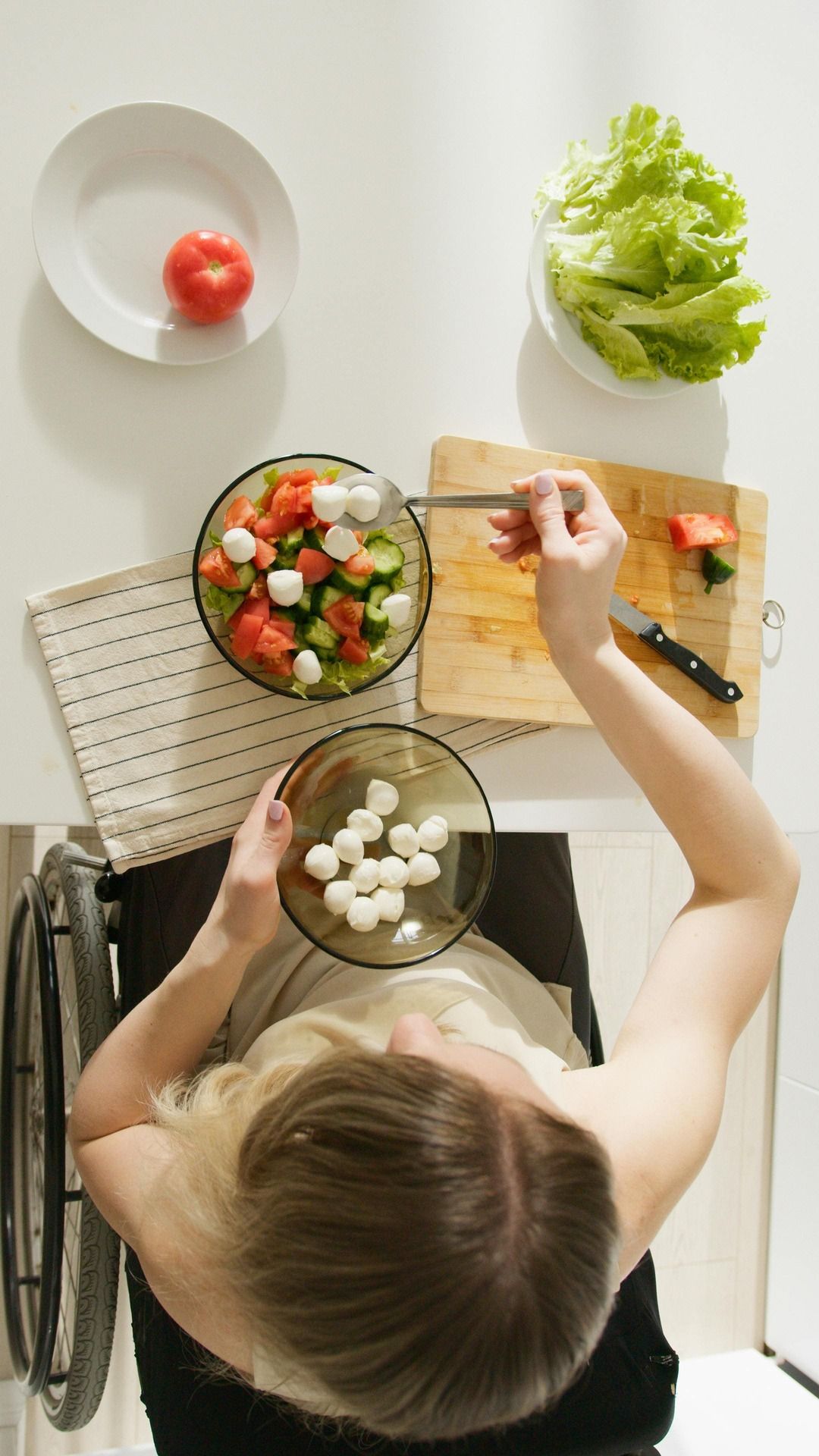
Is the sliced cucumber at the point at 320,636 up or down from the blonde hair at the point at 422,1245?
up

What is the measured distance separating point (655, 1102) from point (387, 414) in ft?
2.59

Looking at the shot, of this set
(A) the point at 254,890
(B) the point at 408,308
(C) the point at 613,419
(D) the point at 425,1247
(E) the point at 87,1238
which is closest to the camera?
(D) the point at 425,1247

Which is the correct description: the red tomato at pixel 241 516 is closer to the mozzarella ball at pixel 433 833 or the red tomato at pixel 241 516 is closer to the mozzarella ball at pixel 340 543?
the mozzarella ball at pixel 340 543

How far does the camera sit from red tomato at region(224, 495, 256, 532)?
99 cm

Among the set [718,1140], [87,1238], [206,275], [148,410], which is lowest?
[718,1140]

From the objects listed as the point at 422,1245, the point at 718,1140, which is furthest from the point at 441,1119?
the point at 718,1140

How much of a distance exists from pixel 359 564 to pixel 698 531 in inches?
18.1

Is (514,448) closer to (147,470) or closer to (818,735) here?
(147,470)

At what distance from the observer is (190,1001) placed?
3.11ft

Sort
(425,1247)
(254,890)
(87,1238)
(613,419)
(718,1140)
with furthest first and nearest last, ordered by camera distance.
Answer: (718,1140) < (613,419) < (87,1238) < (254,890) < (425,1247)

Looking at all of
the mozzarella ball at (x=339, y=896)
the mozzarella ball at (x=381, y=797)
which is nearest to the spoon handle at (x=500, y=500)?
the mozzarella ball at (x=381, y=797)

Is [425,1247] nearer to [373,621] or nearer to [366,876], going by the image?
[366,876]

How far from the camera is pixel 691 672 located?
1.21 meters

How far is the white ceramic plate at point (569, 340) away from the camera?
1.16m
